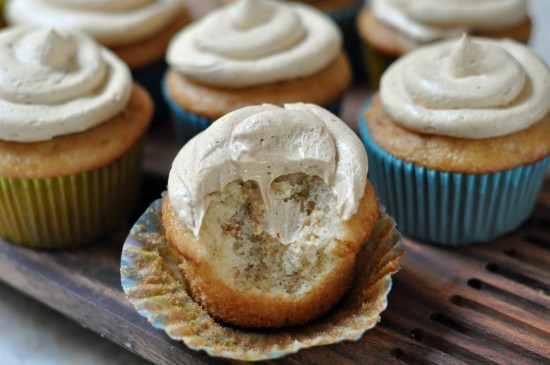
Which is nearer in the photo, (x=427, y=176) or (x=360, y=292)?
(x=360, y=292)

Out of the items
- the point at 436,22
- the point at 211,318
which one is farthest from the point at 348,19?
the point at 211,318

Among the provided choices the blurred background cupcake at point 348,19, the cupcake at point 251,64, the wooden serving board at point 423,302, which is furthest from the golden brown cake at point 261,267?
the blurred background cupcake at point 348,19

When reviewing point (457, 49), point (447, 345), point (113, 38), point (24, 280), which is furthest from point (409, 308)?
point (113, 38)

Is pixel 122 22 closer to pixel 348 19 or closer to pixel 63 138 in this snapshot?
pixel 63 138

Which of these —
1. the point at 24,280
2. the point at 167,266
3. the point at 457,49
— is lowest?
the point at 24,280

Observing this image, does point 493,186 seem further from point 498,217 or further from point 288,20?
point 288,20

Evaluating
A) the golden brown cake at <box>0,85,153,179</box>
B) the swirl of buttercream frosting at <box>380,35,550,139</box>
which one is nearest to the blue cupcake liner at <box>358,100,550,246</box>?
the swirl of buttercream frosting at <box>380,35,550,139</box>

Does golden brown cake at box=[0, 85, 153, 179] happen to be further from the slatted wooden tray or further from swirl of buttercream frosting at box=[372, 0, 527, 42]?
swirl of buttercream frosting at box=[372, 0, 527, 42]
